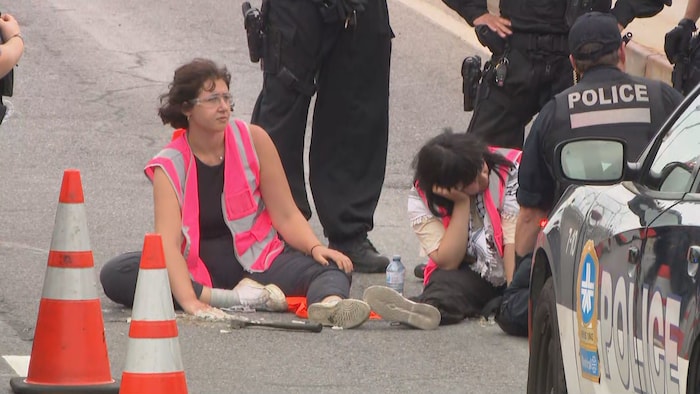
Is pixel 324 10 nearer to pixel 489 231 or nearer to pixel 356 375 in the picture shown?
pixel 489 231

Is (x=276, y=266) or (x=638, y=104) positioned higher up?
(x=638, y=104)

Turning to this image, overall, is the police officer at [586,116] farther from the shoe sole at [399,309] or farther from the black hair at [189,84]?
the black hair at [189,84]

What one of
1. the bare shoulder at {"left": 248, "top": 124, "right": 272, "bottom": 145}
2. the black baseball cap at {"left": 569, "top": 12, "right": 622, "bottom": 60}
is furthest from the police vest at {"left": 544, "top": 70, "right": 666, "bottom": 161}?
the bare shoulder at {"left": 248, "top": 124, "right": 272, "bottom": 145}

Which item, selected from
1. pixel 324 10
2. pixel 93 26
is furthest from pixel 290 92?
pixel 93 26

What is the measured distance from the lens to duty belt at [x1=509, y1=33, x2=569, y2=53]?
28.0 ft

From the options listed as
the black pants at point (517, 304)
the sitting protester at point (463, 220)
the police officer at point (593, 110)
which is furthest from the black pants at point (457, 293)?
the police officer at point (593, 110)

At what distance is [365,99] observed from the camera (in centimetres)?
890

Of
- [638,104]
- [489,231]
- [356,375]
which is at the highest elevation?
[638,104]

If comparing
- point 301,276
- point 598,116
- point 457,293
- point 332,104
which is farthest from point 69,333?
point 332,104

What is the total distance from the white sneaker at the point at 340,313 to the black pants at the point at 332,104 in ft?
4.56

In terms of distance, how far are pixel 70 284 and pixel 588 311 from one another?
2.13 m

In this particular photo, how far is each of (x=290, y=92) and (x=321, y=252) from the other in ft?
3.51

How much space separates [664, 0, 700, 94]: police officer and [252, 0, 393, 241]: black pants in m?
1.45

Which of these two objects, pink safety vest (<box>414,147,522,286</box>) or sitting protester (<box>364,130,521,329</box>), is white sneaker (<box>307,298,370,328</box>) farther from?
pink safety vest (<box>414,147,522,286</box>)
